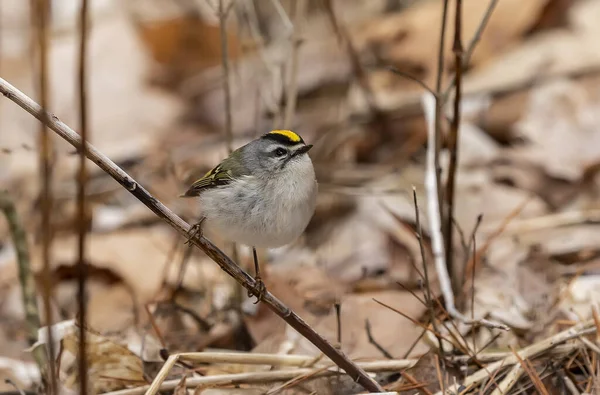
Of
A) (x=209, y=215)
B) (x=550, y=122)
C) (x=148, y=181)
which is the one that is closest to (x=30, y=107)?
(x=209, y=215)

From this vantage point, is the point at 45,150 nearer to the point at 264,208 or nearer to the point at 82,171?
the point at 82,171

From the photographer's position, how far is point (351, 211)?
492 cm

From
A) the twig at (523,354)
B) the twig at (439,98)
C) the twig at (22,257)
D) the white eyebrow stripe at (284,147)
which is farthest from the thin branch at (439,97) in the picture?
the twig at (22,257)

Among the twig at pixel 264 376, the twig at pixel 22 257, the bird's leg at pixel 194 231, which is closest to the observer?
the bird's leg at pixel 194 231

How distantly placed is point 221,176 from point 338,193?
2.00 m

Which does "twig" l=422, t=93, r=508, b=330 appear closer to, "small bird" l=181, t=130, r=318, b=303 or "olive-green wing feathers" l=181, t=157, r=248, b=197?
"small bird" l=181, t=130, r=318, b=303

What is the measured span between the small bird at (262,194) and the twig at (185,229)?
113 mm

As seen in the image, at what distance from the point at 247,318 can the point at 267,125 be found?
2764 millimetres

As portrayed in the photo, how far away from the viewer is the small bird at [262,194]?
2.68 metres

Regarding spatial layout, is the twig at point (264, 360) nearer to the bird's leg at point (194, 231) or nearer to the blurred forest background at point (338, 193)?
the blurred forest background at point (338, 193)

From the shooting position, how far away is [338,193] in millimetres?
4812

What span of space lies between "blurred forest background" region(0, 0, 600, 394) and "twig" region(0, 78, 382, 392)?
31 centimetres

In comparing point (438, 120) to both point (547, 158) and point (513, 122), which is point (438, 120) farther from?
point (513, 122)

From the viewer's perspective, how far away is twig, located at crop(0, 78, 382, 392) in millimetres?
2074
